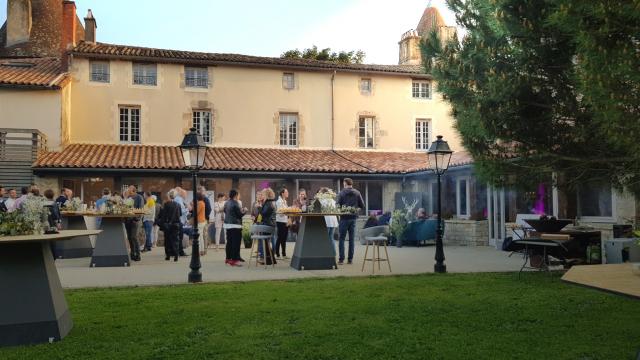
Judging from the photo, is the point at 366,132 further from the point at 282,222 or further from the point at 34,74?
the point at 34,74

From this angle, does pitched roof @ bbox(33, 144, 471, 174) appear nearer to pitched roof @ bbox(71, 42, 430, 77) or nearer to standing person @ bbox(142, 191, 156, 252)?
pitched roof @ bbox(71, 42, 430, 77)

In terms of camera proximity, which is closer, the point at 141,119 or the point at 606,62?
the point at 606,62

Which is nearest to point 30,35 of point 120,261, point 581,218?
point 120,261

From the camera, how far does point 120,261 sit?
41.0 ft

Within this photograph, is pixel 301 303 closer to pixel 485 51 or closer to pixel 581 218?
pixel 485 51

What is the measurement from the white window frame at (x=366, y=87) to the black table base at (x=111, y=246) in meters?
15.7

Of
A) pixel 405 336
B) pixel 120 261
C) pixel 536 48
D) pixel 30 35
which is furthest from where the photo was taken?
pixel 30 35

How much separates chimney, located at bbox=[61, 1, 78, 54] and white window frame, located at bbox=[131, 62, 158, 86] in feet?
10.7

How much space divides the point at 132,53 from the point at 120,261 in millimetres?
13204

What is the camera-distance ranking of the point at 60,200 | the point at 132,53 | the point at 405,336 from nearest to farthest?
the point at 405,336 → the point at 60,200 → the point at 132,53

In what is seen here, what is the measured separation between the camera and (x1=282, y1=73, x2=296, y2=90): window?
25188mm

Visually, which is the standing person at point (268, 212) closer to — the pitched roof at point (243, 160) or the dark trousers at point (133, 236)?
the dark trousers at point (133, 236)

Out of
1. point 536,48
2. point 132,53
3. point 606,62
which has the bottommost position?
point 606,62

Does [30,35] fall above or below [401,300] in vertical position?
above
